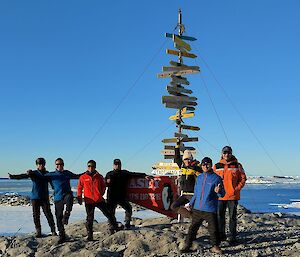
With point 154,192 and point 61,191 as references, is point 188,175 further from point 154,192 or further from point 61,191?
point 61,191

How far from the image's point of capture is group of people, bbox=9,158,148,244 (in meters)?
8.96

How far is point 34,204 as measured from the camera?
9469mm

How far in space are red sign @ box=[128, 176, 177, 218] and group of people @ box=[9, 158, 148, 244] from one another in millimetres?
581

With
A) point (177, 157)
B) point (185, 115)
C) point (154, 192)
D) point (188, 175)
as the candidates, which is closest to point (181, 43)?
point (185, 115)

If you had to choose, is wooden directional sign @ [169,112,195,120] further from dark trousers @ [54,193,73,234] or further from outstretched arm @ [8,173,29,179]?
outstretched arm @ [8,173,29,179]

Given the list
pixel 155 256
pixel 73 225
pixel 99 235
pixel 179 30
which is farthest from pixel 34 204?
pixel 179 30

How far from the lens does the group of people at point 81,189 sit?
896 cm

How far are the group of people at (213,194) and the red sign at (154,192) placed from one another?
1.60m

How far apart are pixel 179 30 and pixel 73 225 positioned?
7.24 m

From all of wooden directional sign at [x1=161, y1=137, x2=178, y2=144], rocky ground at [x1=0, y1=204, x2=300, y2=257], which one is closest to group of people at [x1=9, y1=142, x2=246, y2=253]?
rocky ground at [x1=0, y1=204, x2=300, y2=257]

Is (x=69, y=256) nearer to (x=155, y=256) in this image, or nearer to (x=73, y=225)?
(x=155, y=256)

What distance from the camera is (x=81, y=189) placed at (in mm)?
8969

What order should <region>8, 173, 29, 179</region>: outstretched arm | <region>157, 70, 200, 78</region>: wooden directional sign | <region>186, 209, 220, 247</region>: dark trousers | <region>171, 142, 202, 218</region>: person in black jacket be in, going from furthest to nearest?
<region>157, 70, 200, 78</region>: wooden directional sign, <region>8, 173, 29, 179</region>: outstretched arm, <region>171, 142, 202, 218</region>: person in black jacket, <region>186, 209, 220, 247</region>: dark trousers

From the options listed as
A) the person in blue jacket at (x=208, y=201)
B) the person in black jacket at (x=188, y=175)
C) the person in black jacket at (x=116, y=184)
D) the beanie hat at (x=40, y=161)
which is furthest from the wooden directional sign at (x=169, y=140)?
the person in blue jacket at (x=208, y=201)
